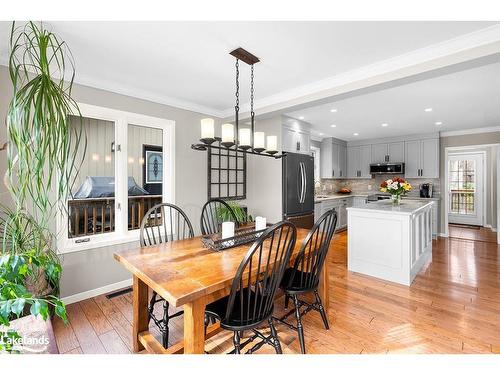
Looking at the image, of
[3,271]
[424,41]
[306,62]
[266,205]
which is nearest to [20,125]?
[3,271]

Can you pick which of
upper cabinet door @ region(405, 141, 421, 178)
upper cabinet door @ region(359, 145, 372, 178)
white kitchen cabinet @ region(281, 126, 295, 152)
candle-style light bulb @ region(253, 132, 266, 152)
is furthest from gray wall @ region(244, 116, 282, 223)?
upper cabinet door @ region(405, 141, 421, 178)

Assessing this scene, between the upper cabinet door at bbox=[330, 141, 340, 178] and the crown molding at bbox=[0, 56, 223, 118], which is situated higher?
the crown molding at bbox=[0, 56, 223, 118]

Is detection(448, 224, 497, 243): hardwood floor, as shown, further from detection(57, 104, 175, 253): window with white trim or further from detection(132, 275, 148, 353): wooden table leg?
detection(132, 275, 148, 353): wooden table leg

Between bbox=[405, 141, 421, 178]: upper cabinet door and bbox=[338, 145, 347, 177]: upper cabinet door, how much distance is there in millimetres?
1417

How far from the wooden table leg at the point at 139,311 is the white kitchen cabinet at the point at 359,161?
20.0 feet

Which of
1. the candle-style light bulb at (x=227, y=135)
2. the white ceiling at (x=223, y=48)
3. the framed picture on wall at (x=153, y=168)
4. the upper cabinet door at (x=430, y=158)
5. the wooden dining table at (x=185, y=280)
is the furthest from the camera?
the upper cabinet door at (x=430, y=158)

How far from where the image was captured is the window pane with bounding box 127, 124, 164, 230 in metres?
3.21

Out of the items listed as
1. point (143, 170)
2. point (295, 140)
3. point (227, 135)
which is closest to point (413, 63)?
point (227, 135)

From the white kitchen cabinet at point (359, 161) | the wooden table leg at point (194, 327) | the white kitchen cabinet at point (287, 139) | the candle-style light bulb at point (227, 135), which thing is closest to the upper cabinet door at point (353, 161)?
the white kitchen cabinet at point (359, 161)

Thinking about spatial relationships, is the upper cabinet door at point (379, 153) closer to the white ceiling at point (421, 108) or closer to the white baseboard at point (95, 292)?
the white ceiling at point (421, 108)

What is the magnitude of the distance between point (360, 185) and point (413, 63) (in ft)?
16.6

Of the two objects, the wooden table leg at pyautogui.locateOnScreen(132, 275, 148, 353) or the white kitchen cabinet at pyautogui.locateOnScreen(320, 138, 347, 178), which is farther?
the white kitchen cabinet at pyautogui.locateOnScreen(320, 138, 347, 178)

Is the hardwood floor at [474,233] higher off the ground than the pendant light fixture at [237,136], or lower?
lower

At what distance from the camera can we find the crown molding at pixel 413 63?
73.5 inches
